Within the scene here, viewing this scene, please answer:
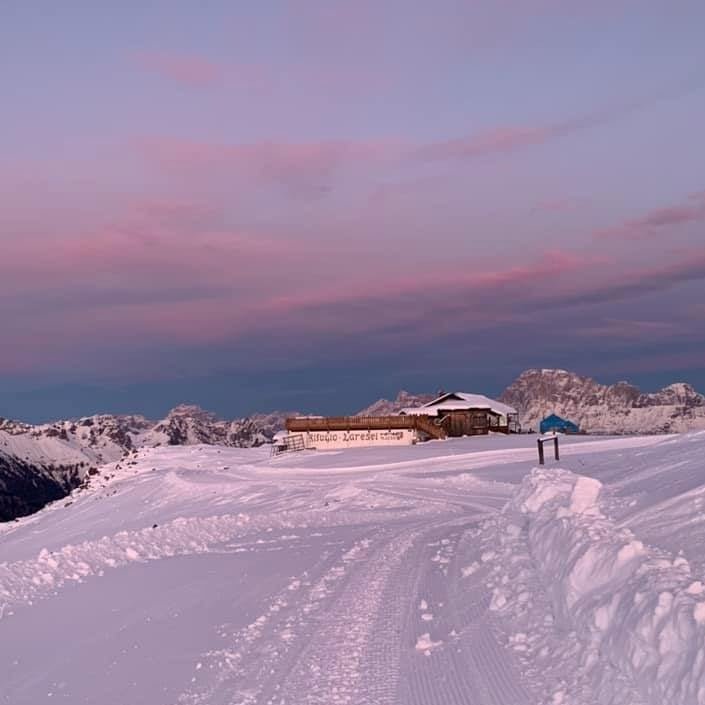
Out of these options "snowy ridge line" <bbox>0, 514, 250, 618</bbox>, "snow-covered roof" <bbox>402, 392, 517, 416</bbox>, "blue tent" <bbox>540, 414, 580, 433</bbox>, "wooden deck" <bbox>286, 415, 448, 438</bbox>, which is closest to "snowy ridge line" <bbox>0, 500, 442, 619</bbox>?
"snowy ridge line" <bbox>0, 514, 250, 618</bbox>

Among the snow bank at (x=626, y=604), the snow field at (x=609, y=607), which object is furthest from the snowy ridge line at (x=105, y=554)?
the snow bank at (x=626, y=604)

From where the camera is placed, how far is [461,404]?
7931 centimetres

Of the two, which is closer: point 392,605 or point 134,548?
point 392,605

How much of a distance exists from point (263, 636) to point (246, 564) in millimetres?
6229

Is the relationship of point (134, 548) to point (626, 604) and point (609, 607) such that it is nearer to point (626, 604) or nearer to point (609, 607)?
point (609, 607)

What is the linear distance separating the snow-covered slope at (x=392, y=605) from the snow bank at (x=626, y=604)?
2 cm

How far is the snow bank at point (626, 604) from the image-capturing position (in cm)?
662

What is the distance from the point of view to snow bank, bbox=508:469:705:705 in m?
6.62

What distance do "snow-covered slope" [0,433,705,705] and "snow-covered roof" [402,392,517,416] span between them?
176 feet

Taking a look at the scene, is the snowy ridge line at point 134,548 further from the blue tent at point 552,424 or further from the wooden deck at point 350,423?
the blue tent at point 552,424

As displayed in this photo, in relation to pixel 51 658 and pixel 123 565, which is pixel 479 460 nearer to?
pixel 123 565

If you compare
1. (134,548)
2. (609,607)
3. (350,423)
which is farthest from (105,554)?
(350,423)

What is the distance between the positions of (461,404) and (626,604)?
235ft

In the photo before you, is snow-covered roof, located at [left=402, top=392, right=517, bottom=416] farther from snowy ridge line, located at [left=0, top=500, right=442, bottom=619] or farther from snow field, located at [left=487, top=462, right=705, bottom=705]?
snow field, located at [left=487, top=462, right=705, bottom=705]
